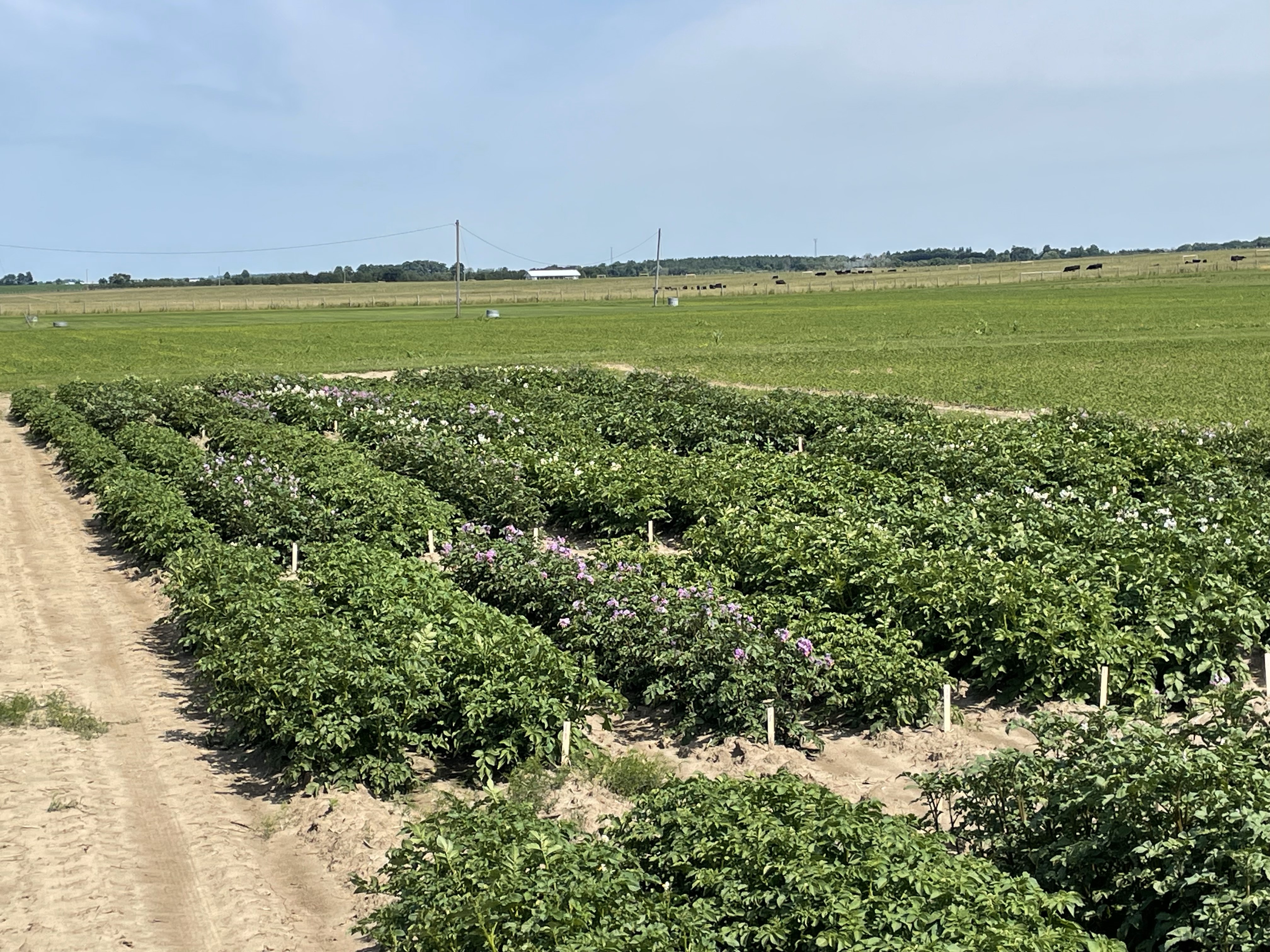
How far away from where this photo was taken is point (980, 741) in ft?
31.5

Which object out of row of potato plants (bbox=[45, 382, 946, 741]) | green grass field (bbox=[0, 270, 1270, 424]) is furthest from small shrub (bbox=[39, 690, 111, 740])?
green grass field (bbox=[0, 270, 1270, 424])

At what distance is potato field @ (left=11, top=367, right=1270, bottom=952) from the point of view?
Answer: 593cm

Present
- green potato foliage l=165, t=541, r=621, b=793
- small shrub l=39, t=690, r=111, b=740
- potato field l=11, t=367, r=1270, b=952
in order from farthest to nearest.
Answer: small shrub l=39, t=690, r=111, b=740, green potato foliage l=165, t=541, r=621, b=793, potato field l=11, t=367, r=1270, b=952

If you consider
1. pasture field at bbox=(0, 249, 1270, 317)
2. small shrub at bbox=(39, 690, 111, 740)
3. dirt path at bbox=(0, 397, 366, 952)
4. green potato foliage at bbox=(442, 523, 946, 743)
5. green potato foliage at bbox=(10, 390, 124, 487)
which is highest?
pasture field at bbox=(0, 249, 1270, 317)

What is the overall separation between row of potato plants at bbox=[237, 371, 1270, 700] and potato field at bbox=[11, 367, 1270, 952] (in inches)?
2.3

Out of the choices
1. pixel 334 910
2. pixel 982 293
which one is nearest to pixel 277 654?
pixel 334 910

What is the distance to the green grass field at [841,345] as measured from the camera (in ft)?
107

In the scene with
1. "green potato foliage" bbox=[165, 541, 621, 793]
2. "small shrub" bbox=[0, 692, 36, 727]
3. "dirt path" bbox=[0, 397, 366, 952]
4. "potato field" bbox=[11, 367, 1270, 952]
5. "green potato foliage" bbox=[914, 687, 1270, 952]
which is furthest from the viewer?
"small shrub" bbox=[0, 692, 36, 727]

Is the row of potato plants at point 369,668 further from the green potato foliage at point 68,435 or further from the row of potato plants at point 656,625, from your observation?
the green potato foliage at point 68,435

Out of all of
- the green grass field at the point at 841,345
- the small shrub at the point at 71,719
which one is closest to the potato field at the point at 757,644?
the small shrub at the point at 71,719

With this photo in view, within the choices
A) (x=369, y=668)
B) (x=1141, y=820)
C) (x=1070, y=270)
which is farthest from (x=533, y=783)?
(x=1070, y=270)

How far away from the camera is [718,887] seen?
6.25 m

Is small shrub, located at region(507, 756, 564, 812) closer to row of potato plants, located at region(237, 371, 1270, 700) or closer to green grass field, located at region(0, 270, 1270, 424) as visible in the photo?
row of potato plants, located at region(237, 371, 1270, 700)

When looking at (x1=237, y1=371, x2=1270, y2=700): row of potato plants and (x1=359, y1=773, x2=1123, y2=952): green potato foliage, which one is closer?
(x1=359, y1=773, x2=1123, y2=952): green potato foliage
